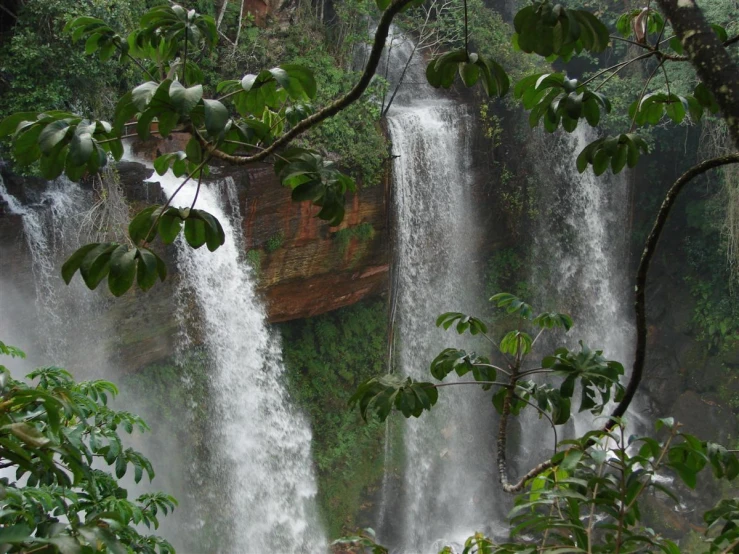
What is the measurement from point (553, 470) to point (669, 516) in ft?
28.7

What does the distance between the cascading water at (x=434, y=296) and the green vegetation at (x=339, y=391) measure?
0.49m

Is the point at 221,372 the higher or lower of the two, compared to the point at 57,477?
higher

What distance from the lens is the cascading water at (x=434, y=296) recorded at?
29.3 feet

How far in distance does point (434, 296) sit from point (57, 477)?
8.55 meters

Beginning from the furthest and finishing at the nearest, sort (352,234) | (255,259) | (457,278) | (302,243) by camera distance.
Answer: (457,278), (352,234), (302,243), (255,259)

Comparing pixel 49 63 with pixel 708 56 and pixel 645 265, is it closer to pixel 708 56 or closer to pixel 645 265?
pixel 645 265

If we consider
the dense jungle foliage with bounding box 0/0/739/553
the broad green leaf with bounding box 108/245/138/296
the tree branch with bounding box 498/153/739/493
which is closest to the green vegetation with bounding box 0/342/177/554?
the broad green leaf with bounding box 108/245/138/296

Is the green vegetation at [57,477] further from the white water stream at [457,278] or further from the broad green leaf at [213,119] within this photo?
the white water stream at [457,278]

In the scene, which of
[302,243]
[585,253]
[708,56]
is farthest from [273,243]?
[708,56]

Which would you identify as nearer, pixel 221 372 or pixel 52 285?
pixel 52 285

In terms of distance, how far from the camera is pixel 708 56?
3.31 ft

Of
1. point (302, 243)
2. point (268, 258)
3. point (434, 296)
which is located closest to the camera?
point (268, 258)

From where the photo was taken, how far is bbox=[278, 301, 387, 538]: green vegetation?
8.72 metres

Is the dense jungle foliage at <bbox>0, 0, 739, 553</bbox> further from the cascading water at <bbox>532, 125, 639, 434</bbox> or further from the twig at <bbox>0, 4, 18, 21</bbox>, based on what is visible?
the cascading water at <bbox>532, 125, 639, 434</bbox>
